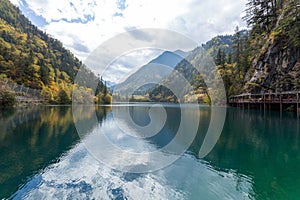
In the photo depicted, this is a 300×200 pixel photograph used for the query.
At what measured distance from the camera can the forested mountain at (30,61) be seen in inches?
2527

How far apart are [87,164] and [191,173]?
223 inches

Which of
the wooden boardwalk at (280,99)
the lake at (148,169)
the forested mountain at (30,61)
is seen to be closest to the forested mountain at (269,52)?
the wooden boardwalk at (280,99)

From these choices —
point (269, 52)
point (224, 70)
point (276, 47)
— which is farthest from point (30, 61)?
point (276, 47)

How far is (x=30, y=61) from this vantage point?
2734 inches

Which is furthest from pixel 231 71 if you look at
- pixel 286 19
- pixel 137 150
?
pixel 137 150

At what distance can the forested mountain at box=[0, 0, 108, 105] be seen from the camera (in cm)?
6419

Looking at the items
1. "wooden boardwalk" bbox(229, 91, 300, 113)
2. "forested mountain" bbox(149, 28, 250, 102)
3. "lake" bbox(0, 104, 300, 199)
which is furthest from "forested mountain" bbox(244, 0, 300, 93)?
"lake" bbox(0, 104, 300, 199)

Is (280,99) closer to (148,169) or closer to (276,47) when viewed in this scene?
(276,47)

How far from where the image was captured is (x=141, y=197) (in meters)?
6.95

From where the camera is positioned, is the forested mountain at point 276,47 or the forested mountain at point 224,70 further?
the forested mountain at point 224,70

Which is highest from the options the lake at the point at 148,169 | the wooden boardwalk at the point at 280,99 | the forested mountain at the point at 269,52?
the forested mountain at the point at 269,52

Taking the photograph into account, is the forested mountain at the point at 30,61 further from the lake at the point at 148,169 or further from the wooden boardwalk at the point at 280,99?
the wooden boardwalk at the point at 280,99

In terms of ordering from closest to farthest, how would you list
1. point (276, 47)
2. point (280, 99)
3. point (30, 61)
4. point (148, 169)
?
point (148, 169) < point (280, 99) < point (276, 47) < point (30, 61)

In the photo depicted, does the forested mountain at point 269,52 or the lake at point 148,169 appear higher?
the forested mountain at point 269,52
